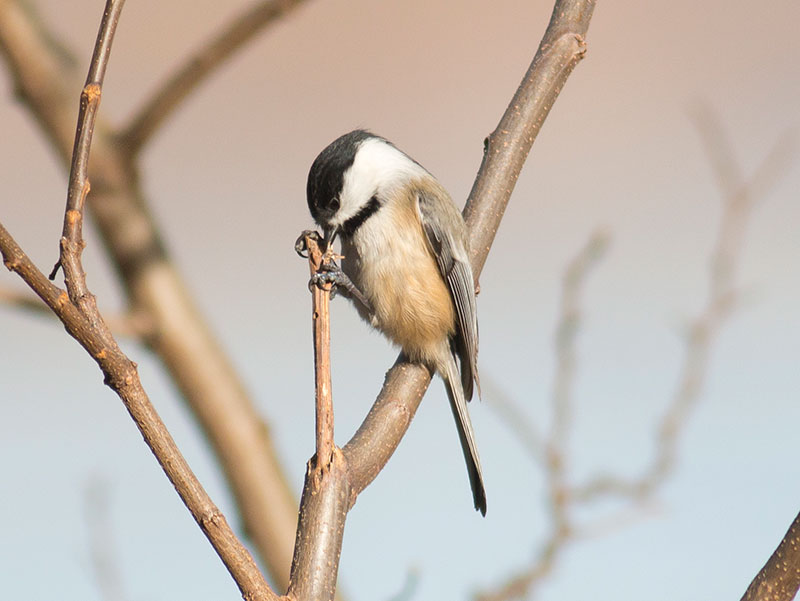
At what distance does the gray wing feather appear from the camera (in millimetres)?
1134

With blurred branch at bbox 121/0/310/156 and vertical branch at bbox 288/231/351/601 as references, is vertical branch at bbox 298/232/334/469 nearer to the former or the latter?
vertical branch at bbox 288/231/351/601

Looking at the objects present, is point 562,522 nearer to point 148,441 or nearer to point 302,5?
point 148,441

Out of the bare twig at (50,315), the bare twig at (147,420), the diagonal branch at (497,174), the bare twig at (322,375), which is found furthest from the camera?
the bare twig at (50,315)

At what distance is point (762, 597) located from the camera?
615 mm

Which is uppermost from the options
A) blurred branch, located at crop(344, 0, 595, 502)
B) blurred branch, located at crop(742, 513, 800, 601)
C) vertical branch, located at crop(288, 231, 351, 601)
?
blurred branch, located at crop(344, 0, 595, 502)

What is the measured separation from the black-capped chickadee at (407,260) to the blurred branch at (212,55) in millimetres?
199

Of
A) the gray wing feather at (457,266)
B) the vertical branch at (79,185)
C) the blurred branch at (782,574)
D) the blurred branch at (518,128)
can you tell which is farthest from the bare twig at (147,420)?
the gray wing feather at (457,266)

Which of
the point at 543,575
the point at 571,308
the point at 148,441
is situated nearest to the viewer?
the point at 148,441

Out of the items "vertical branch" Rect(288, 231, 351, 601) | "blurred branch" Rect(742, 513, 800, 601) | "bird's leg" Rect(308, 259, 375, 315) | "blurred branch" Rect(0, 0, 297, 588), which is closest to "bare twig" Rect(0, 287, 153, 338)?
"blurred branch" Rect(0, 0, 297, 588)

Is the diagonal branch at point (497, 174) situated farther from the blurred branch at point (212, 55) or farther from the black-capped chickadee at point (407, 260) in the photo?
the blurred branch at point (212, 55)

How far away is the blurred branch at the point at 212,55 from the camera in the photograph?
110cm

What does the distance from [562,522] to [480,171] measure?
0.50 m

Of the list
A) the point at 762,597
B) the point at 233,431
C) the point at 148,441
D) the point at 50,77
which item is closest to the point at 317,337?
the point at 148,441

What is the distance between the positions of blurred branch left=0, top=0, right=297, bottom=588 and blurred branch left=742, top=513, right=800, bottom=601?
2.15ft
